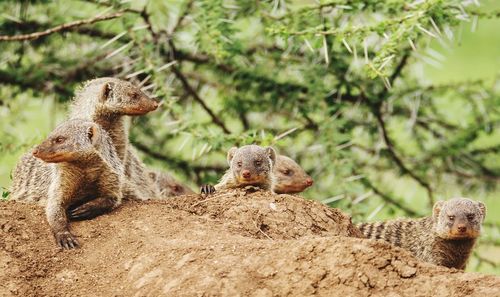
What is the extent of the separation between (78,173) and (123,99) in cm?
83

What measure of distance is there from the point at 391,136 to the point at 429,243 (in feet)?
5.77

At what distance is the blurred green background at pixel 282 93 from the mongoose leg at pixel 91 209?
4.45 feet

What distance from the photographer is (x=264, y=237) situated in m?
3.65

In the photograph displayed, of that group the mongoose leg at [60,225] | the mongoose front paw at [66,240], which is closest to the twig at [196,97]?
the mongoose leg at [60,225]

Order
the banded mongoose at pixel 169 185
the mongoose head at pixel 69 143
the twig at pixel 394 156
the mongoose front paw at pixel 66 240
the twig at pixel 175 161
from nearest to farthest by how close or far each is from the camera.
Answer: the mongoose front paw at pixel 66 240 < the mongoose head at pixel 69 143 < the banded mongoose at pixel 169 185 < the twig at pixel 394 156 < the twig at pixel 175 161

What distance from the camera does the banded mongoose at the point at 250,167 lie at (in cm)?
466

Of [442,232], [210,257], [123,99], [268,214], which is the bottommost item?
[442,232]

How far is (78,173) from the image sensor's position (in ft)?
13.4

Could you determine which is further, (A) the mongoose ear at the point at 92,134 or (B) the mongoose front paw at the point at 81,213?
(A) the mongoose ear at the point at 92,134

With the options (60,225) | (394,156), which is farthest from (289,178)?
(60,225)

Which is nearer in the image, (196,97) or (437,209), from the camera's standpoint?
(437,209)

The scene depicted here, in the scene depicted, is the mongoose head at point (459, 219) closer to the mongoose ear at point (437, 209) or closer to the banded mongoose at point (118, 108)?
the mongoose ear at point (437, 209)

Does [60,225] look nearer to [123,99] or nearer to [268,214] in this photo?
[268,214]

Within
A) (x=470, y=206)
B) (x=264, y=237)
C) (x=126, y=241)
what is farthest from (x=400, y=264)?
(x=470, y=206)
